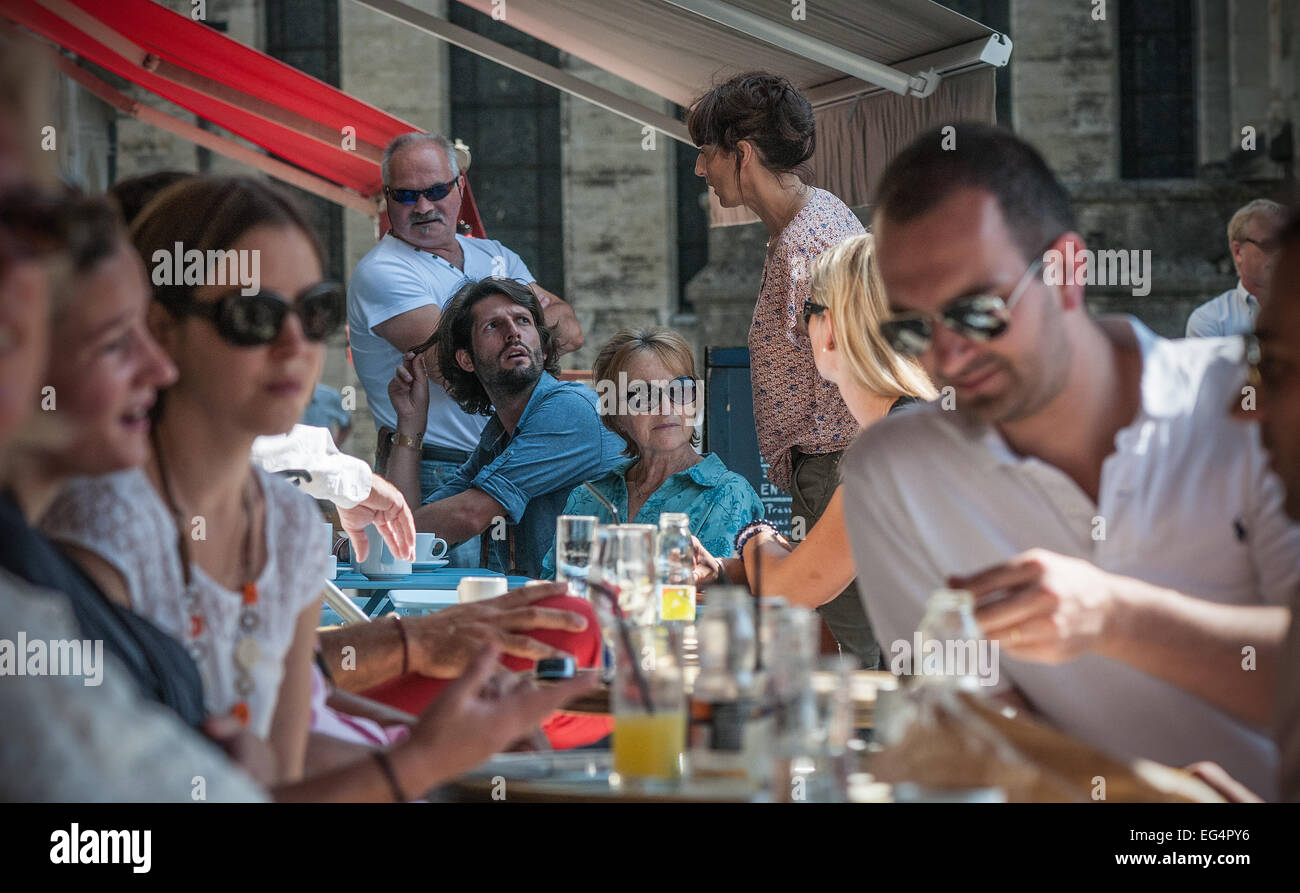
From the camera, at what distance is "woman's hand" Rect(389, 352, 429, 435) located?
15.9 ft

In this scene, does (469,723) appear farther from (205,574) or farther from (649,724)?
(205,574)

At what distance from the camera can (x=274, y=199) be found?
5.98 ft

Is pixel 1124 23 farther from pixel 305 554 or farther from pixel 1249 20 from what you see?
pixel 305 554

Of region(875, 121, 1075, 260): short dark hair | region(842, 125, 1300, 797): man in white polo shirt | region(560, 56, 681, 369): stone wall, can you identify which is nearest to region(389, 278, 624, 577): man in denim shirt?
region(842, 125, 1300, 797): man in white polo shirt

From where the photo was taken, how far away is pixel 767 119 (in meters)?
4.25

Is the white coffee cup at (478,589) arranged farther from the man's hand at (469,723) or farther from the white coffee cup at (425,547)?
the man's hand at (469,723)

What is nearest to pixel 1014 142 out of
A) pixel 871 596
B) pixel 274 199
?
pixel 871 596

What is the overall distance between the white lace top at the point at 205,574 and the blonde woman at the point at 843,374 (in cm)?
130

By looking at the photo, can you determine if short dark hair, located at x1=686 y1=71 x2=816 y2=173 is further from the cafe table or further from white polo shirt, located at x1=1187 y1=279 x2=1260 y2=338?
white polo shirt, located at x1=1187 y1=279 x2=1260 y2=338

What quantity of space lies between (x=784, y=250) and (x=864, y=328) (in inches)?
46.8

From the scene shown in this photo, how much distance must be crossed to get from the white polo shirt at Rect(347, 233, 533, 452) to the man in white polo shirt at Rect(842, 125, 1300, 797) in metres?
3.12

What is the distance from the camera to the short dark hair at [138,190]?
1.86 meters
